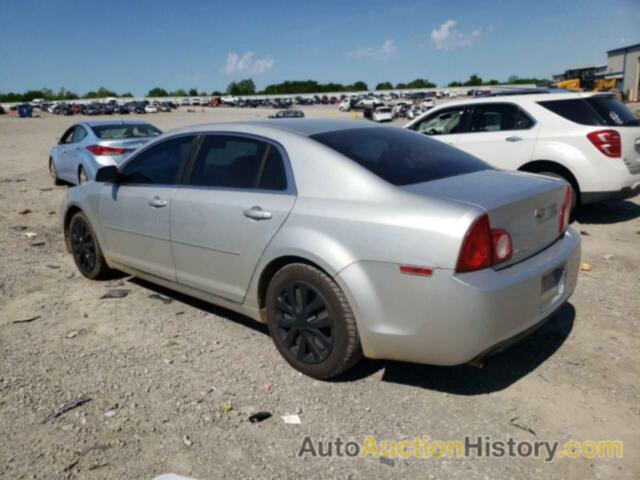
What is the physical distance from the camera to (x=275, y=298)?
350 centimetres

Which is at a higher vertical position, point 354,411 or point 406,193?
point 406,193

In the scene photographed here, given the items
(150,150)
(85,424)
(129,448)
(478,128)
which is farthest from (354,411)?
(478,128)

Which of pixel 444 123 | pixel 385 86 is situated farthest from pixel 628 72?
pixel 385 86

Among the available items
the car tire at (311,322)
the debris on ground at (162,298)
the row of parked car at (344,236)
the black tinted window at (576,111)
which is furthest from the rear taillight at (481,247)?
the black tinted window at (576,111)

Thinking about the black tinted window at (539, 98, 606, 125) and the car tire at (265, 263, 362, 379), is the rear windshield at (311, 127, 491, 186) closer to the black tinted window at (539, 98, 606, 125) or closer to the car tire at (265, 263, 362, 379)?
the car tire at (265, 263, 362, 379)

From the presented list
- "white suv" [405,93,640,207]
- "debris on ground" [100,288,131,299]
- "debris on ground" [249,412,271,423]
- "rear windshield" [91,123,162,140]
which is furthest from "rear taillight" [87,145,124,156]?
"debris on ground" [249,412,271,423]

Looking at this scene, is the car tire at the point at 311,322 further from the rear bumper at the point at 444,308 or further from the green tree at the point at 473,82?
the green tree at the point at 473,82

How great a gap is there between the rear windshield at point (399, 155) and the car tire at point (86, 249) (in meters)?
2.89

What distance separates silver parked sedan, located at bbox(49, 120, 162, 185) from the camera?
32.7 feet

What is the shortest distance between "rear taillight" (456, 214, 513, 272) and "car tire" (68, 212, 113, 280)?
3850 mm

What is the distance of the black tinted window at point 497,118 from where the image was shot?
7.39 meters

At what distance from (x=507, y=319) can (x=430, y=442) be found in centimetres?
77

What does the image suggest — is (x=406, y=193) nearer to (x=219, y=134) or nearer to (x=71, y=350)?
(x=219, y=134)

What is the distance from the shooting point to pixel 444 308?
2.74m
